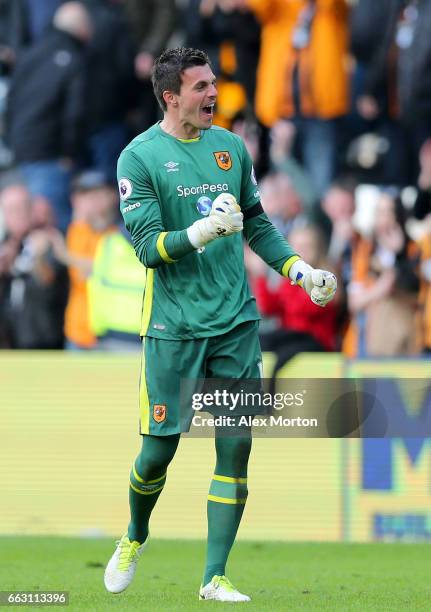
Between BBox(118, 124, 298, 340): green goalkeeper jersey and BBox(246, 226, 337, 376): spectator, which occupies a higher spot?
BBox(118, 124, 298, 340): green goalkeeper jersey

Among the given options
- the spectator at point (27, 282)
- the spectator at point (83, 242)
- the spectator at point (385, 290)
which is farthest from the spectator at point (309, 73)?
the spectator at point (27, 282)

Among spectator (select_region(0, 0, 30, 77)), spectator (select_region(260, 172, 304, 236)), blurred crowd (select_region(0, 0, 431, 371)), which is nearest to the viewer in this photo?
blurred crowd (select_region(0, 0, 431, 371))

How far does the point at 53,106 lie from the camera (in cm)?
1429

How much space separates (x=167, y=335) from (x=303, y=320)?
17.2 feet

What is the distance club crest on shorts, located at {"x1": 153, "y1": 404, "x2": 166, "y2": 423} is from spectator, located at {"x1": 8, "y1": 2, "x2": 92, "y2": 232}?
7.72 metres

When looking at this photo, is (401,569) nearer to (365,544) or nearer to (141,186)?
(365,544)

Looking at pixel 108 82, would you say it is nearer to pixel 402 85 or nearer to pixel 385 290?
pixel 402 85

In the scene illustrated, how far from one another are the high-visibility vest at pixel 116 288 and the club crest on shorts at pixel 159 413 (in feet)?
20.7

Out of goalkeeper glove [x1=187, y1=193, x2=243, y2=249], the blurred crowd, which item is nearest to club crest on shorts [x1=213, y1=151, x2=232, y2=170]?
goalkeeper glove [x1=187, y1=193, x2=243, y2=249]

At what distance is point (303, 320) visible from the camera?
11672 mm

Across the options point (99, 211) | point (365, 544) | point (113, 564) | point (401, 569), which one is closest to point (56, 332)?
point (99, 211)

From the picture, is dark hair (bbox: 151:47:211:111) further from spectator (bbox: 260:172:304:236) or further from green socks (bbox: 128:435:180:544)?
spectator (bbox: 260:172:304:236)

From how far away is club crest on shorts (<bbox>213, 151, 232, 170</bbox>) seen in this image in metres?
6.62

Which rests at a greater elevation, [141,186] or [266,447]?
[141,186]
